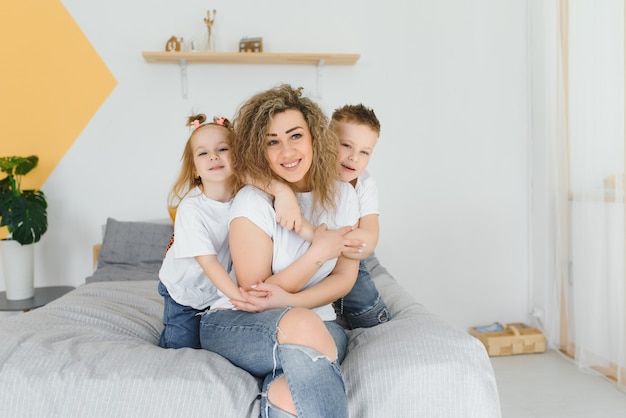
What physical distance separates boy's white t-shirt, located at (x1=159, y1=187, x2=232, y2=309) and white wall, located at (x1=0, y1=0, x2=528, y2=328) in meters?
1.82

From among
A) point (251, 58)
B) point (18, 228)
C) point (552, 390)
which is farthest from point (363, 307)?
point (18, 228)

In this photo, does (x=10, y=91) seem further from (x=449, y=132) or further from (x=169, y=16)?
(x=449, y=132)

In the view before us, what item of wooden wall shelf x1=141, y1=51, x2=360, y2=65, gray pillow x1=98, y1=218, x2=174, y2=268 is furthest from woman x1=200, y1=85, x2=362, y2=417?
wooden wall shelf x1=141, y1=51, x2=360, y2=65

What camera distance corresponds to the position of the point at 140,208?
3344 mm

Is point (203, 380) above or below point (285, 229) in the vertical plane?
below

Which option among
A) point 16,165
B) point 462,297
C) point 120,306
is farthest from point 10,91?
point 462,297

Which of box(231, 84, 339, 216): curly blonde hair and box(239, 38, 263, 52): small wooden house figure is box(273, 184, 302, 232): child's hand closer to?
box(231, 84, 339, 216): curly blonde hair

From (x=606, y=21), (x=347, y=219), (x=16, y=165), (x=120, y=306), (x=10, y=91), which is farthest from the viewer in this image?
(x=10, y=91)

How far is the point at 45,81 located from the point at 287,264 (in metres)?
2.38

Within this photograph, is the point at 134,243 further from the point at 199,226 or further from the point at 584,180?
the point at 584,180

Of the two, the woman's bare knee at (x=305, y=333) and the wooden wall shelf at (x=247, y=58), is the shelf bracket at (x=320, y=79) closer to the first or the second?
the wooden wall shelf at (x=247, y=58)

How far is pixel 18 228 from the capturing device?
297 cm

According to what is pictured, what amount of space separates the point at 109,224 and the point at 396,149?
1606 mm

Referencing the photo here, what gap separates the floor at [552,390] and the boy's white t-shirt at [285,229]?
3.89ft
